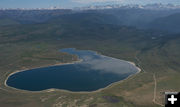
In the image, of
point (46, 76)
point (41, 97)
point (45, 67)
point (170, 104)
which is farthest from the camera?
point (45, 67)

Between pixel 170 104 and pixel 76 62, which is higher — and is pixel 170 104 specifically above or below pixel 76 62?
above

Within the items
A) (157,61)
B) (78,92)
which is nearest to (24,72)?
(78,92)

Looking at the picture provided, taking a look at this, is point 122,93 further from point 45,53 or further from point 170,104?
point 45,53

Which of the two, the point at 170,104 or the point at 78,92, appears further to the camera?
the point at 78,92

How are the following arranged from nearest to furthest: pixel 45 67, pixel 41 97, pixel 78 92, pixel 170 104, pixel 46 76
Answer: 1. pixel 170 104
2. pixel 41 97
3. pixel 78 92
4. pixel 46 76
5. pixel 45 67

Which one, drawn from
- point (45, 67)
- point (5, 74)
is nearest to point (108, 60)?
point (45, 67)

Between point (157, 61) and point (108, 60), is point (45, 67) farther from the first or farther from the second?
point (157, 61)
